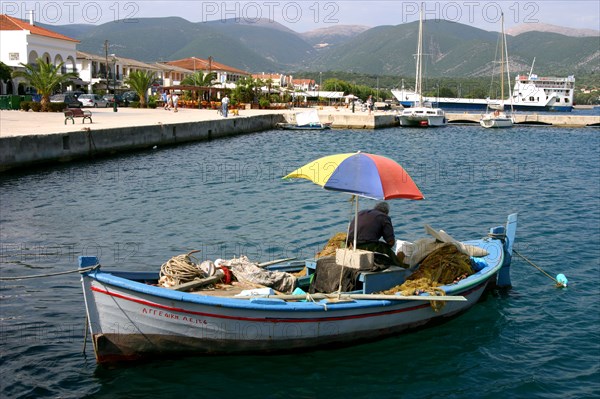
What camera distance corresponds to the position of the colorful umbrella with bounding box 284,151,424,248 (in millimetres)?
10383

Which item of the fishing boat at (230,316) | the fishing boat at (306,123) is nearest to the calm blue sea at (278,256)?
the fishing boat at (230,316)

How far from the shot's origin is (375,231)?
36.3ft

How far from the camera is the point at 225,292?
10.4 metres

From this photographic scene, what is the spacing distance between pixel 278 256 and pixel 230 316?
6.47m

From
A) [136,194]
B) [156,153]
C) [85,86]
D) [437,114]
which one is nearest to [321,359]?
[136,194]

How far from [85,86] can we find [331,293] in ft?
258

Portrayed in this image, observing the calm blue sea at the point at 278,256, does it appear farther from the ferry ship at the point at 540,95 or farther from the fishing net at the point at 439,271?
the ferry ship at the point at 540,95

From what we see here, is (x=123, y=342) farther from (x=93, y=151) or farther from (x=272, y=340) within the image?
(x=93, y=151)

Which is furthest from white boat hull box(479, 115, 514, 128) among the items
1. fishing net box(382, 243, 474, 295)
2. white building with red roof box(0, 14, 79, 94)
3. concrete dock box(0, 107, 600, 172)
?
fishing net box(382, 243, 474, 295)

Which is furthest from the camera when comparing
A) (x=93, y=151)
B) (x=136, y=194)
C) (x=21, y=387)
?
(x=93, y=151)

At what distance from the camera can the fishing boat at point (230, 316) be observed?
9391 mm

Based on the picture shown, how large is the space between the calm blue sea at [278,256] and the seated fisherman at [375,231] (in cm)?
154

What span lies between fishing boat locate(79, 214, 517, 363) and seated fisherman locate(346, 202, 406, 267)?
40 centimetres

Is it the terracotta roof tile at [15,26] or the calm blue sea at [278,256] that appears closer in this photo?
the calm blue sea at [278,256]
